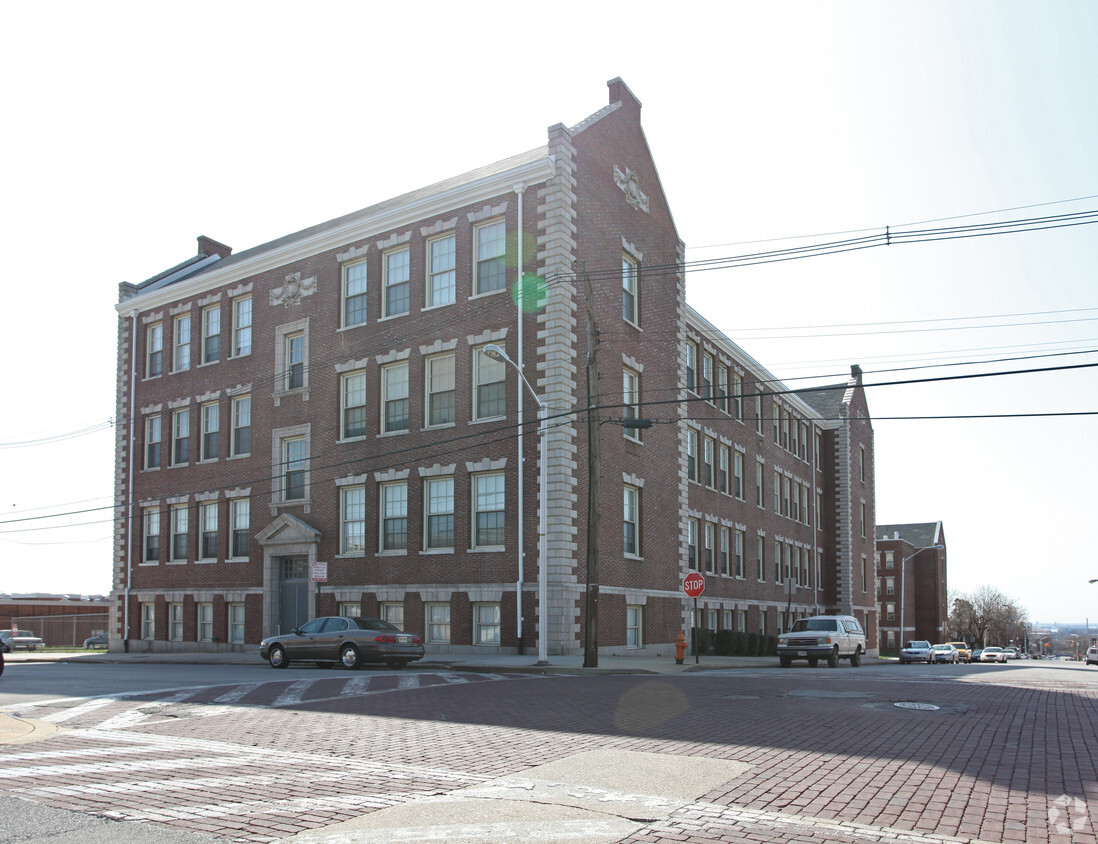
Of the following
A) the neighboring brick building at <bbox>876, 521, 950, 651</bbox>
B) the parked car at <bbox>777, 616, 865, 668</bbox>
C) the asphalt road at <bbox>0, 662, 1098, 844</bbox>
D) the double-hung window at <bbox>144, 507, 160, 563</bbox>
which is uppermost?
the double-hung window at <bbox>144, 507, 160, 563</bbox>

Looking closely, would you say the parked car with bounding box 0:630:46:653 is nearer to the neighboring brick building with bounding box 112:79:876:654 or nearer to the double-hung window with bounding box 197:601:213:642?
the neighboring brick building with bounding box 112:79:876:654

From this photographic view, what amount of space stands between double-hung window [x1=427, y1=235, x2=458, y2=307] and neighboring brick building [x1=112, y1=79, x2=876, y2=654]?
0.08 m

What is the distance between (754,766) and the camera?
920 centimetres

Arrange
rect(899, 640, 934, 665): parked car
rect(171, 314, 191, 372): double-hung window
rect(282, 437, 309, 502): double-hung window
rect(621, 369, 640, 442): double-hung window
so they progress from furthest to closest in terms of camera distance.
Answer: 1. rect(899, 640, 934, 665): parked car
2. rect(171, 314, 191, 372): double-hung window
3. rect(282, 437, 309, 502): double-hung window
4. rect(621, 369, 640, 442): double-hung window

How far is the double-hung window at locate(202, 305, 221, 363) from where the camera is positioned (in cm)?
3812

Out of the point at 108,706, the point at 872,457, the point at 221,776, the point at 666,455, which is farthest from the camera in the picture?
the point at 872,457

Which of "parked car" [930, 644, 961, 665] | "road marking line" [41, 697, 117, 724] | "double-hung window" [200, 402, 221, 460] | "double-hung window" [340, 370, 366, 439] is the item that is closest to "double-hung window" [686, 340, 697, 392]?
"double-hung window" [340, 370, 366, 439]

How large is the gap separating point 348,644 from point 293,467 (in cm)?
1188

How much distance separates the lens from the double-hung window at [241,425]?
36.4 m

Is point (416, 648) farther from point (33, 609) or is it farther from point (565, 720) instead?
point (33, 609)

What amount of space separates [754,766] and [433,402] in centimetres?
2281

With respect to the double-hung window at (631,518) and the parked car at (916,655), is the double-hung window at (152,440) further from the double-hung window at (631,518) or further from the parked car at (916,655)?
the parked car at (916,655)

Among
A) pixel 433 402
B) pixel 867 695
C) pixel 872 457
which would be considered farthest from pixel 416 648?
pixel 872 457

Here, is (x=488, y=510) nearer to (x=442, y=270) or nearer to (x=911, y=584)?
(x=442, y=270)
